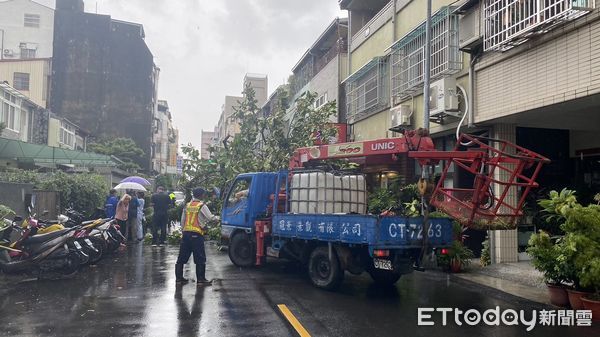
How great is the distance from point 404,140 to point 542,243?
107 inches

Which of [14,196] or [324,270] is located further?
[14,196]

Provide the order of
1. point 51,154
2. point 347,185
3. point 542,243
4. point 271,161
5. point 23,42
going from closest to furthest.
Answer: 1. point 542,243
2. point 347,185
3. point 271,161
4. point 51,154
5. point 23,42

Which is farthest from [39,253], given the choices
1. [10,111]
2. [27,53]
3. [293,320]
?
[27,53]

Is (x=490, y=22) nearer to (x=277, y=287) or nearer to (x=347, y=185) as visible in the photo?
(x=347, y=185)

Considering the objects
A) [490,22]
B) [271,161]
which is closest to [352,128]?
[271,161]

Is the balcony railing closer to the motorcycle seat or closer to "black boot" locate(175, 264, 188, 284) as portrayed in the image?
"black boot" locate(175, 264, 188, 284)

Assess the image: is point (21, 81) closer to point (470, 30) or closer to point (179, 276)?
point (179, 276)

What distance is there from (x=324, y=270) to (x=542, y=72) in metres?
5.75

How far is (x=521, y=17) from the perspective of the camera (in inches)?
394

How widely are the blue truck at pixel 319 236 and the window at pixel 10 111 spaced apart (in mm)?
17000

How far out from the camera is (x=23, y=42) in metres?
43.1

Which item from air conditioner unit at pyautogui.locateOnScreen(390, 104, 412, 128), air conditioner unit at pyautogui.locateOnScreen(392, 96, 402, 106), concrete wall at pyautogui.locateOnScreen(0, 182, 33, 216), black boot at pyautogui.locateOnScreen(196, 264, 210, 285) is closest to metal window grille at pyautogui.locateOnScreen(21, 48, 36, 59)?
concrete wall at pyautogui.locateOnScreen(0, 182, 33, 216)

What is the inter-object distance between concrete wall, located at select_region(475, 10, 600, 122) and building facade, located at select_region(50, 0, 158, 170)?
39.3 m

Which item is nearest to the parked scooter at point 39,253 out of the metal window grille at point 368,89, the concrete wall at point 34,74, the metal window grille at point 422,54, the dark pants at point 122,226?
the dark pants at point 122,226
